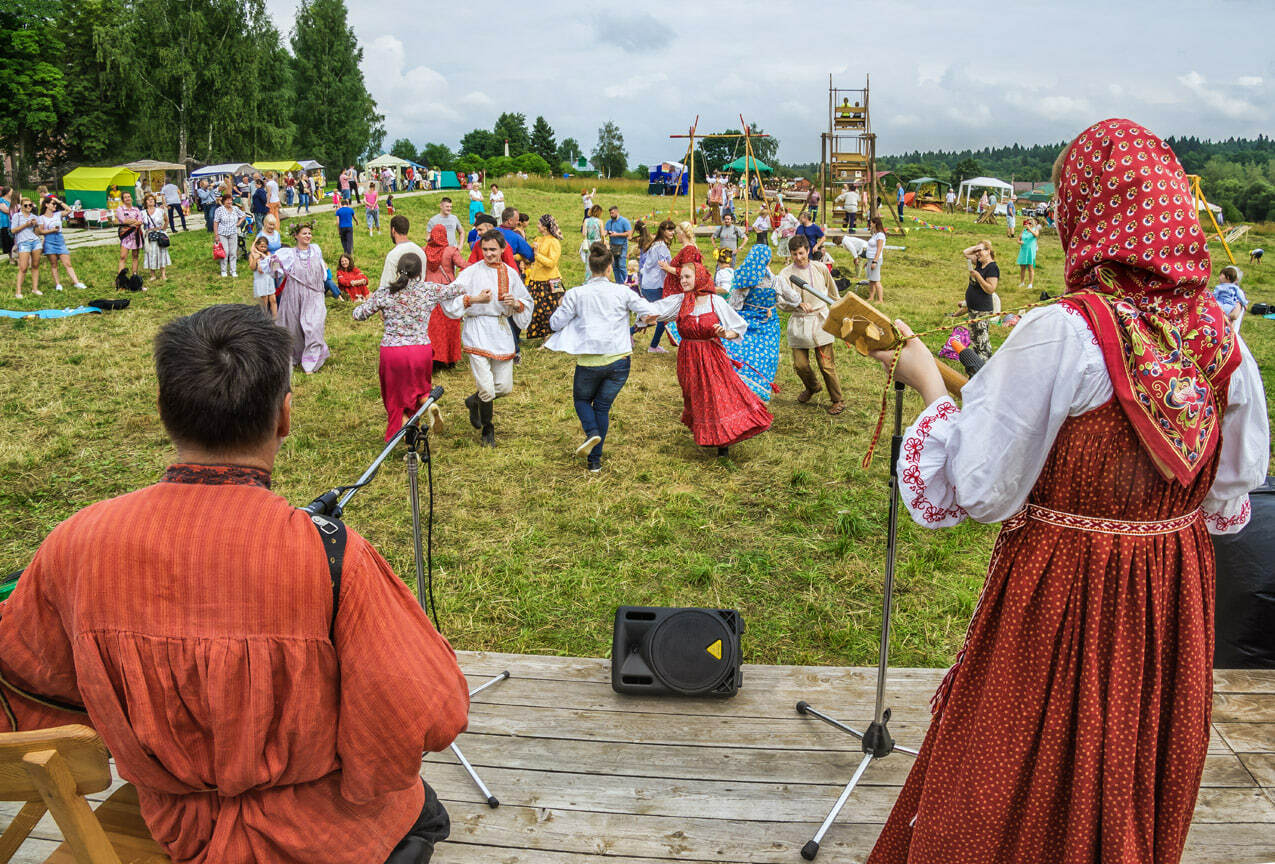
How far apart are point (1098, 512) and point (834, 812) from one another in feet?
4.66

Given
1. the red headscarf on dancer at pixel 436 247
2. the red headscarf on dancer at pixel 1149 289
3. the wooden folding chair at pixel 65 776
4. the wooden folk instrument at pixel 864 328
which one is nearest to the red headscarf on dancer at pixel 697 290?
the red headscarf on dancer at pixel 436 247

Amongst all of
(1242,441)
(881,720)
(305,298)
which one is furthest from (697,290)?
(1242,441)

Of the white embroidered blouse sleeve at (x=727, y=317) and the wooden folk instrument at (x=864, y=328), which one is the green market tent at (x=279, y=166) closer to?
the white embroidered blouse sleeve at (x=727, y=317)

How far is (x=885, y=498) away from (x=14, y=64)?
164ft

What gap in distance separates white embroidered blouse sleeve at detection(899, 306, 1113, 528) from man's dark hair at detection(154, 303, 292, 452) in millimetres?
1330

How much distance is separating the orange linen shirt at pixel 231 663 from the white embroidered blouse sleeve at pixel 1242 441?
1.72m

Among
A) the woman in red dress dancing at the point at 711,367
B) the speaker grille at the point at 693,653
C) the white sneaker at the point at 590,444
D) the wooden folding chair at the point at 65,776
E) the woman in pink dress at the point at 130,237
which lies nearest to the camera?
the wooden folding chair at the point at 65,776

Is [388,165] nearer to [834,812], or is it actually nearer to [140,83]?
[140,83]

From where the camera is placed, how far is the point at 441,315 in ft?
33.3

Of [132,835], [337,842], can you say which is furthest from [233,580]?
[132,835]

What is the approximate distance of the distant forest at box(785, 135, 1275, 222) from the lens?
164 feet

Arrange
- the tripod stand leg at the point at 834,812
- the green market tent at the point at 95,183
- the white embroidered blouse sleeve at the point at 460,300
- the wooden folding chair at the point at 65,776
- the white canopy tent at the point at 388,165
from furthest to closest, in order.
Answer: the white canopy tent at the point at 388,165 < the green market tent at the point at 95,183 < the white embroidered blouse sleeve at the point at 460,300 < the tripod stand leg at the point at 834,812 < the wooden folding chair at the point at 65,776

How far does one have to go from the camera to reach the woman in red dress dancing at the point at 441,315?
9.97 metres

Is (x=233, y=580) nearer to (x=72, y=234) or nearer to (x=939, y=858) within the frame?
(x=939, y=858)
